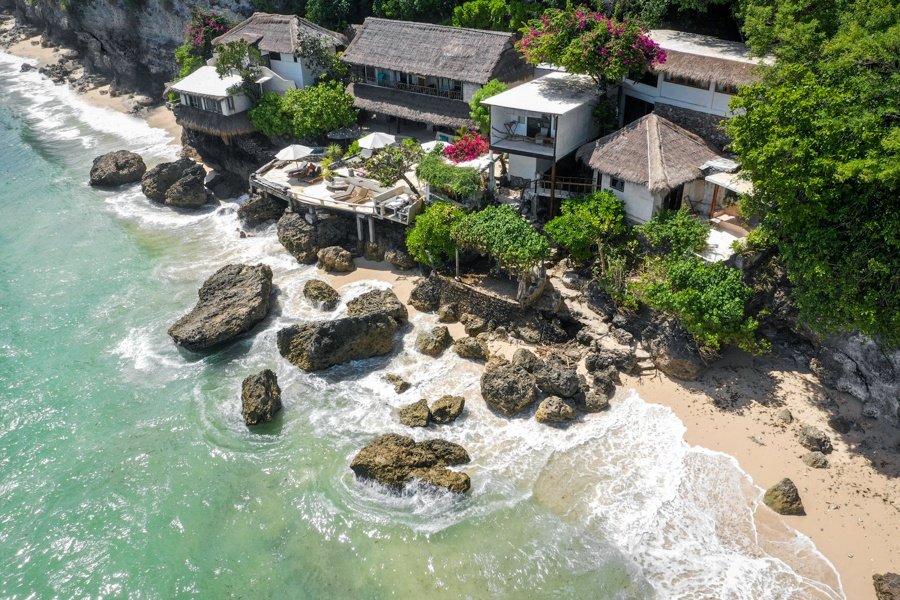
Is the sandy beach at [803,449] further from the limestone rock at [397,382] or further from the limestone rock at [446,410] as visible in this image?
the limestone rock at [397,382]

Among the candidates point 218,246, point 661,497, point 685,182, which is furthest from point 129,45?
point 661,497

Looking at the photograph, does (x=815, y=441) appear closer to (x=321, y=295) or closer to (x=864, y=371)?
(x=864, y=371)

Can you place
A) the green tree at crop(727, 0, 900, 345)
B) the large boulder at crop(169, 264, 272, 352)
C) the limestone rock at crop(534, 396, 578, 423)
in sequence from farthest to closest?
the large boulder at crop(169, 264, 272, 352) < the limestone rock at crop(534, 396, 578, 423) < the green tree at crop(727, 0, 900, 345)

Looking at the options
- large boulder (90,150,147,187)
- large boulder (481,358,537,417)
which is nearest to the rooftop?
large boulder (481,358,537,417)

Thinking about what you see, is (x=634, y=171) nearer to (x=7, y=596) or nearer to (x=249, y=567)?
(x=249, y=567)

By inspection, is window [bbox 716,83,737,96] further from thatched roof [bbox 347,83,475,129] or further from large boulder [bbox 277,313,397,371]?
large boulder [bbox 277,313,397,371]

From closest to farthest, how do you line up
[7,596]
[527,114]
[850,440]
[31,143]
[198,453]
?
[7,596], [850,440], [198,453], [527,114], [31,143]

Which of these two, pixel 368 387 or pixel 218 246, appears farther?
pixel 218 246
